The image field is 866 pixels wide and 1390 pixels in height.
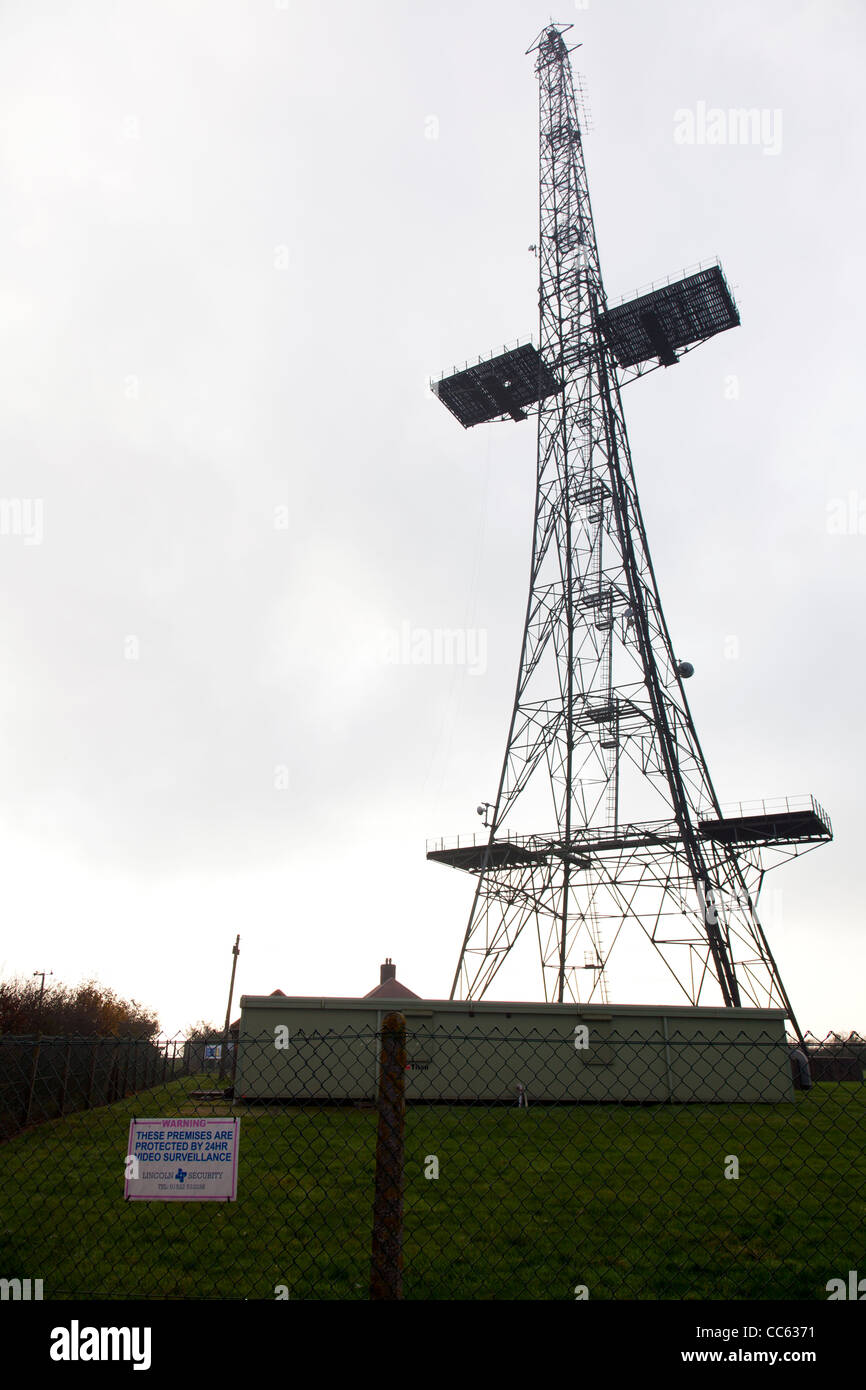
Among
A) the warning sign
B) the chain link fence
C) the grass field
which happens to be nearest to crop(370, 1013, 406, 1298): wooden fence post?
the chain link fence

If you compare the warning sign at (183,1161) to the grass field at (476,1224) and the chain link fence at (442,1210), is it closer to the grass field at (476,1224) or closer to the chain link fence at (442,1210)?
the chain link fence at (442,1210)

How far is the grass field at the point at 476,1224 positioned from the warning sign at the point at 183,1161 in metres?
2.38

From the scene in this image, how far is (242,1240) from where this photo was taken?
24.8 feet

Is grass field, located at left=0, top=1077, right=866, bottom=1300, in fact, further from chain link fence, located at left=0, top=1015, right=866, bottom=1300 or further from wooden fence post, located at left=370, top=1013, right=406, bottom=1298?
wooden fence post, located at left=370, top=1013, right=406, bottom=1298

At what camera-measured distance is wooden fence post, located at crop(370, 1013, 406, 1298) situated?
12.6 ft

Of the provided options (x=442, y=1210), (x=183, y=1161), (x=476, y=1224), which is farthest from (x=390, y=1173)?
(x=442, y=1210)

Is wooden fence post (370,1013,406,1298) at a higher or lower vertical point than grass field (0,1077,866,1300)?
higher

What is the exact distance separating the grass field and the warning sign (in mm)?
2384

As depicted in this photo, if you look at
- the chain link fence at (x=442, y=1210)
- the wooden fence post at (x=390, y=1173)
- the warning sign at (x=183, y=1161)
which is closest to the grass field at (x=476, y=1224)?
the chain link fence at (x=442, y=1210)

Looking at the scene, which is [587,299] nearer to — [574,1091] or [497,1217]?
[574,1091]

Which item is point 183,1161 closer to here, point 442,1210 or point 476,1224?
point 476,1224

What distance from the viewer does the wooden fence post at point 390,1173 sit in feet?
12.6

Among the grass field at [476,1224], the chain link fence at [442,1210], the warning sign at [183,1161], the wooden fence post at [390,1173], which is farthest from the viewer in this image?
the grass field at [476,1224]

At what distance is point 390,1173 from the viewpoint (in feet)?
13.1
